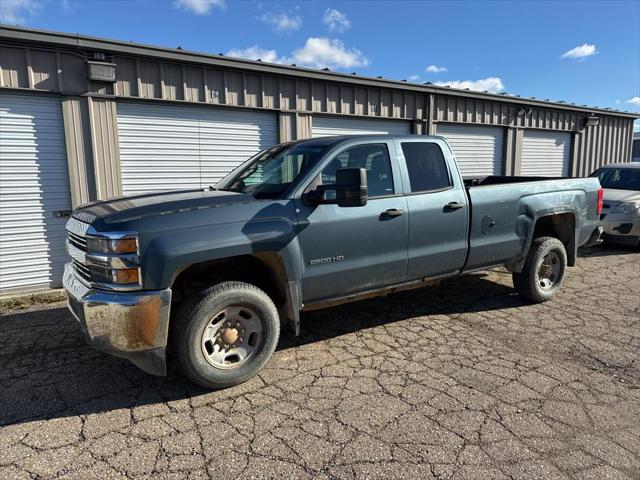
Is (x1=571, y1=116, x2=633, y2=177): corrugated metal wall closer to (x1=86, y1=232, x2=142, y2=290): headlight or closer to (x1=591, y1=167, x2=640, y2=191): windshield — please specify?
(x1=591, y1=167, x2=640, y2=191): windshield

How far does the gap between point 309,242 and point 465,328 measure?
2.20 m

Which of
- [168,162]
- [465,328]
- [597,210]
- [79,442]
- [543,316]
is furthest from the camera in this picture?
[168,162]

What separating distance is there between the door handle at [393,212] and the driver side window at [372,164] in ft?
0.56

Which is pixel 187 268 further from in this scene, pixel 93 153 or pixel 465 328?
pixel 93 153

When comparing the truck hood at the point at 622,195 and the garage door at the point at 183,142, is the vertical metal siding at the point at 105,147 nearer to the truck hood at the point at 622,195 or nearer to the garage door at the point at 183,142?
the garage door at the point at 183,142

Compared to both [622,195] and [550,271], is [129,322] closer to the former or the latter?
[550,271]

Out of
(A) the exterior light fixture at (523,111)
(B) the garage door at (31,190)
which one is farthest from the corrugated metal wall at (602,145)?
(B) the garage door at (31,190)

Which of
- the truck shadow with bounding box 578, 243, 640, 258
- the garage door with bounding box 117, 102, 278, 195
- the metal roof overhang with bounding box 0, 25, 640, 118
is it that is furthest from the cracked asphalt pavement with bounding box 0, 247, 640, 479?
the truck shadow with bounding box 578, 243, 640, 258

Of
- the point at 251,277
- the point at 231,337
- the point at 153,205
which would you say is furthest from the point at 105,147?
the point at 231,337

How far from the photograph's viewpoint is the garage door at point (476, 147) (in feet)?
37.0

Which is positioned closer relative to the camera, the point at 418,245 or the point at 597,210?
the point at 418,245

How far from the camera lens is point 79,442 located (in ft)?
9.51

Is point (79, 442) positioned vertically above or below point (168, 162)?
below

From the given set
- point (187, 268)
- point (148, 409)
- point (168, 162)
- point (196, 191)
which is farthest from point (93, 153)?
point (148, 409)
